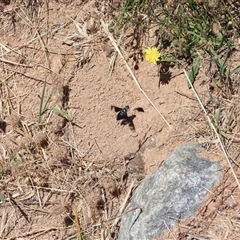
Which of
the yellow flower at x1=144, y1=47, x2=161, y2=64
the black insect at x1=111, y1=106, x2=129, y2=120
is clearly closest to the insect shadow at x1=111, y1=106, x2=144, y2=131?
the black insect at x1=111, y1=106, x2=129, y2=120

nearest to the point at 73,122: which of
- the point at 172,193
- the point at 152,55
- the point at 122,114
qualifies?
the point at 122,114

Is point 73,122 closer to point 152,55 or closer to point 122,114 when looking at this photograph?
point 122,114

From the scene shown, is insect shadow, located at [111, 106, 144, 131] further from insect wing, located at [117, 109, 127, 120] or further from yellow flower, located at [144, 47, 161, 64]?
yellow flower, located at [144, 47, 161, 64]

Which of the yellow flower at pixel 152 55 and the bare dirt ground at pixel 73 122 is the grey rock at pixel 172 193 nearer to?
the bare dirt ground at pixel 73 122

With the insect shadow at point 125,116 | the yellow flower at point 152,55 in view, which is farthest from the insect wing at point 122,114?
the yellow flower at point 152,55

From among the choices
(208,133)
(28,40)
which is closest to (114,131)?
(208,133)
